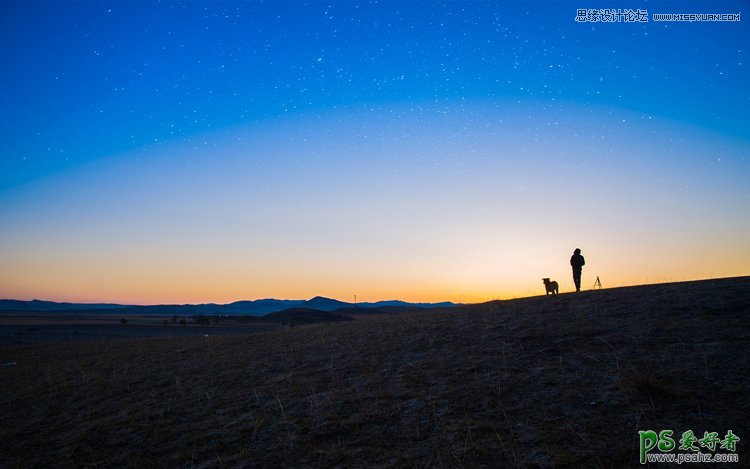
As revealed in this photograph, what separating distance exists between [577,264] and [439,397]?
15719mm

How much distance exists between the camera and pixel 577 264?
68.1 ft

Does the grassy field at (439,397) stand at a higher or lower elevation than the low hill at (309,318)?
higher

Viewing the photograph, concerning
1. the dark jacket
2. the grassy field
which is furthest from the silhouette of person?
the grassy field

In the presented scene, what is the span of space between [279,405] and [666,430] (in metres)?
7.00

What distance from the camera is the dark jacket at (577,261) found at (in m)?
20.7

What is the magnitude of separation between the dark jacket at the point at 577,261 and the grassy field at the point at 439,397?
5.48 metres

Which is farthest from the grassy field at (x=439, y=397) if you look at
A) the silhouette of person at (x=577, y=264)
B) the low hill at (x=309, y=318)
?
the low hill at (x=309, y=318)

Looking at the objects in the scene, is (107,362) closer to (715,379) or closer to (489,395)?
(489,395)

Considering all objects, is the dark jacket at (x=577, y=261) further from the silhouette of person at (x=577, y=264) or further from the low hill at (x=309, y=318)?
the low hill at (x=309, y=318)

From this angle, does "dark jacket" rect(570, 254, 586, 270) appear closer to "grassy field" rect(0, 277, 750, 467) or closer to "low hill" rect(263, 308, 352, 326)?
"grassy field" rect(0, 277, 750, 467)

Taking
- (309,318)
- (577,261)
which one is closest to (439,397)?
(577,261)

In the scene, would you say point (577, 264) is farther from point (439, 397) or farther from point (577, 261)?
point (439, 397)

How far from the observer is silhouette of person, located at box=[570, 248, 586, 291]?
20.6 meters

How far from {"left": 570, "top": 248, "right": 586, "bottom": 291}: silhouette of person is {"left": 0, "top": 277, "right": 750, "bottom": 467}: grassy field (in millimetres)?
5484
